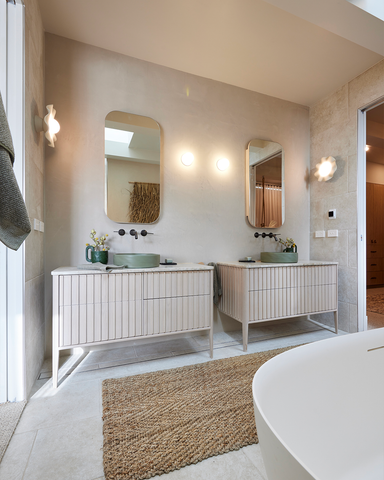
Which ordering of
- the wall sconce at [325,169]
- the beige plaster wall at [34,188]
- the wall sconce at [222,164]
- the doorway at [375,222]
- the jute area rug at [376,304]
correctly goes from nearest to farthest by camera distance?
1. the beige plaster wall at [34,188]
2. the wall sconce at [222,164]
3. the wall sconce at [325,169]
4. the jute area rug at [376,304]
5. the doorway at [375,222]

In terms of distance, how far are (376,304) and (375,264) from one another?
1.82 metres

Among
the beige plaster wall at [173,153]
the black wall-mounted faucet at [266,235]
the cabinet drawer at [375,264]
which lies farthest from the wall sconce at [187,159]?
the cabinet drawer at [375,264]

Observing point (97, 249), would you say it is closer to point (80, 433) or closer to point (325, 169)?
point (80, 433)

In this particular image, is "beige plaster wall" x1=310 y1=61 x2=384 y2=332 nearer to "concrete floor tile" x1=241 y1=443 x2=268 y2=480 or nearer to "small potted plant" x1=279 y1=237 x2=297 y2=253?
"small potted plant" x1=279 y1=237 x2=297 y2=253

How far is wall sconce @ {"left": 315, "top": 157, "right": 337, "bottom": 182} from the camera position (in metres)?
2.96

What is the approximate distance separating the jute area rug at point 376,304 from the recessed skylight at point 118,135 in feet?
12.7

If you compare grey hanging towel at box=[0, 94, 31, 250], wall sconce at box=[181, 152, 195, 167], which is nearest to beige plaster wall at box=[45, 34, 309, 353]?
wall sconce at box=[181, 152, 195, 167]

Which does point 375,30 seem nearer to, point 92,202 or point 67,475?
point 92,202

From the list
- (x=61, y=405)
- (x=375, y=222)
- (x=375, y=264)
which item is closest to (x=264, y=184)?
(x=61, y=405)

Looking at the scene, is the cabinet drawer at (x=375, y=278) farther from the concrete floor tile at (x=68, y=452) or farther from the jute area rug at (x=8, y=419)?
the jute area rug at (x=8, y=419)

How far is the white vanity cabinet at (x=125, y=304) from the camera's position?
5.97 ft

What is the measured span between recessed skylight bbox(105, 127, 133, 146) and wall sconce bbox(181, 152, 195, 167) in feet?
1.79

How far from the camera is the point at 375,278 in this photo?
5.52m

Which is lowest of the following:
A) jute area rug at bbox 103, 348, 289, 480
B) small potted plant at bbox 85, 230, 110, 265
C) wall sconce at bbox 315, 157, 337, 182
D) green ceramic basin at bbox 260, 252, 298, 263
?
jute area rug at bbox 103, 348, 289, 480
